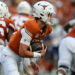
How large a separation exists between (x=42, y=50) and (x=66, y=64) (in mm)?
928

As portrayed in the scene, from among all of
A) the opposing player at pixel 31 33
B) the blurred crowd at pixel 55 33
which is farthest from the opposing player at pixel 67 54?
the blurred crowd at pixel 55 33

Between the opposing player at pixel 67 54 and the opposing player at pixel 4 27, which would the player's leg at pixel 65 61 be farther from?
the opposing player at pixel 4 27

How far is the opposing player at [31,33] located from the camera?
5.78 metres

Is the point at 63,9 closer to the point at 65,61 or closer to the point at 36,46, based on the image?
the point at 65,61

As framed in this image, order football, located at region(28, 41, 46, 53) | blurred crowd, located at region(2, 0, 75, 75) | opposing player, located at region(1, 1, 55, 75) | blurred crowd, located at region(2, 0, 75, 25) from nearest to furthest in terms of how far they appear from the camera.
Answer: opposing player, located at region(1, 1, 55, 75), football, located at region(28, 41, 46, 53), blurred crowd, located at region(2, 0, 75, 75), blurred crowd, located at region(2, 0, 75, 25)

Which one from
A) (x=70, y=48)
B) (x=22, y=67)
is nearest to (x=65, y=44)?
(x=70, y=48)

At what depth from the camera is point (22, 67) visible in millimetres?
6926

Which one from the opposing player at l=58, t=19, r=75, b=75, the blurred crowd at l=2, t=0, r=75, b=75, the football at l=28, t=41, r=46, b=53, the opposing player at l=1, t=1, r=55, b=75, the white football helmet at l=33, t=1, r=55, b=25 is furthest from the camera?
the blurred crowd at l=2, t=0, r=75, b=75

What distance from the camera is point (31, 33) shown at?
577 centimetres

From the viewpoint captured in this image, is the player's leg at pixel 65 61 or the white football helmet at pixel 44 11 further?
the player's leg at pixel 65 61

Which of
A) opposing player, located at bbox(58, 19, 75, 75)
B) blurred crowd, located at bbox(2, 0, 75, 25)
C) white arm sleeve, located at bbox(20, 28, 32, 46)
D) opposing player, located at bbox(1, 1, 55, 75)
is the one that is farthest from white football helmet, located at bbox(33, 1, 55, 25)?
blurred crowd, located at bbox(2, 0, 75, 25)

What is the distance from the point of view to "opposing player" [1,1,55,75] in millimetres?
5777

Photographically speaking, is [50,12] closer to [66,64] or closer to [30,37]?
[30,37]

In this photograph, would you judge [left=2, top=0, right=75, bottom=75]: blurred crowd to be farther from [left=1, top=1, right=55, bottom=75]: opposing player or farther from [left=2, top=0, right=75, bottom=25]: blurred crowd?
[left=1, top=1, right=55, bottom=75]: opposing player
